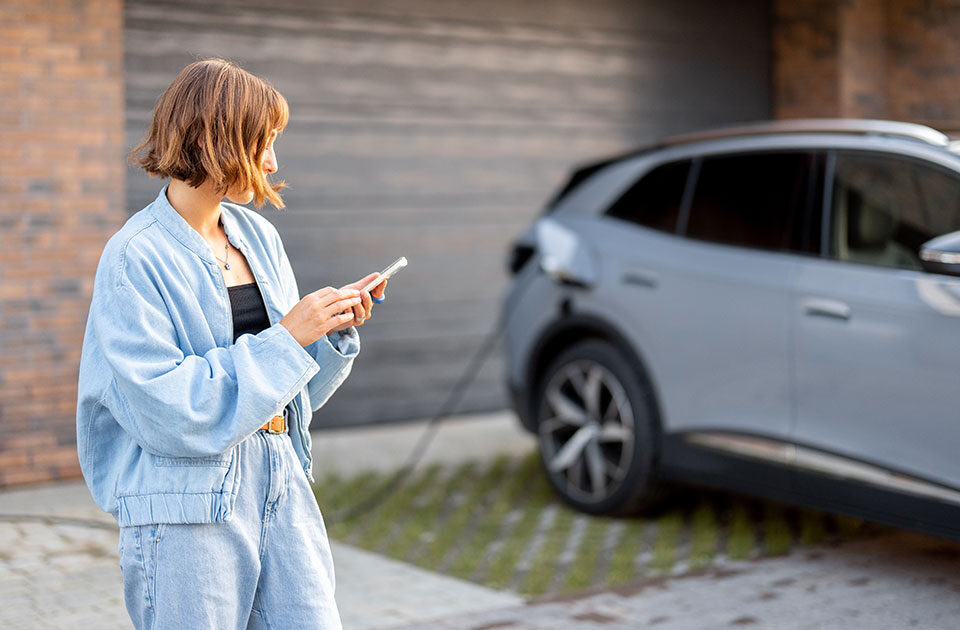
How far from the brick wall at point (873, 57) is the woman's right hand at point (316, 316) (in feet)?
25.4

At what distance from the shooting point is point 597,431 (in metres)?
5.79

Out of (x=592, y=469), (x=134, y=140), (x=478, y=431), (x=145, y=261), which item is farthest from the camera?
(x=478, y=431)

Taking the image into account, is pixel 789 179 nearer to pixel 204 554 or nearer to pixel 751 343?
pixel 751 343

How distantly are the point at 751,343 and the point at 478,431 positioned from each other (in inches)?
129

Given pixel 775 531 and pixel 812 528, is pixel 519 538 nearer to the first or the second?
pixel 775 531

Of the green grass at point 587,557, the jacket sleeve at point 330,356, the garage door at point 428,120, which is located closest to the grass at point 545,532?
the green grass at point 587,557

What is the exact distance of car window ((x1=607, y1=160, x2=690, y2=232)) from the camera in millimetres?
5637

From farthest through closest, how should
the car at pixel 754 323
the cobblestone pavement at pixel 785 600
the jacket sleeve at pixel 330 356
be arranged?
the car at pixel 754 323
the cobblestone pavement at pixel 785 600
the jacket sleeve at pixel 330 356

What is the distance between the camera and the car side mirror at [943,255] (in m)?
4.18

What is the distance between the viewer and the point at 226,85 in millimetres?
2279

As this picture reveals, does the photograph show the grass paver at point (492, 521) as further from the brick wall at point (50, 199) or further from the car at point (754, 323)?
the brick wall at point (50, 199)

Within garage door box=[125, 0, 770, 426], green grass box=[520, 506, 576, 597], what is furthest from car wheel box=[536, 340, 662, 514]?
garage door box=[125, 0, 770, 426]

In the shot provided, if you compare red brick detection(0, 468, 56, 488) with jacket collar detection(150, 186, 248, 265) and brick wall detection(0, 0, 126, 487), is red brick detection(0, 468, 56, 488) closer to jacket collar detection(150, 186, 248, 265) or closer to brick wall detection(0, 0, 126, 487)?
brick wall detection(0, 0, 126, 487)

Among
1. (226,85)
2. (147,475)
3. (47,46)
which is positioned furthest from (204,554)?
(47,46)
